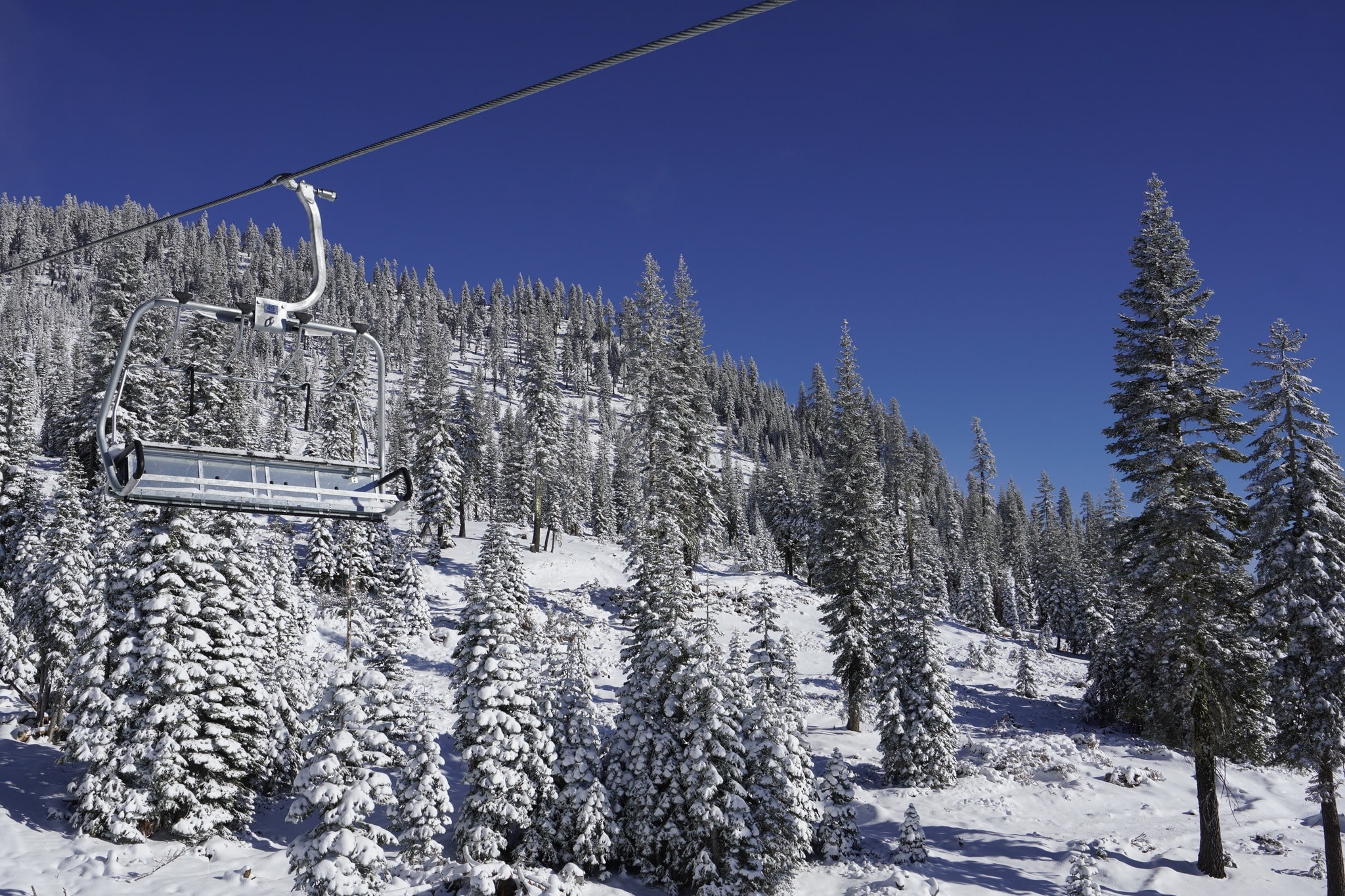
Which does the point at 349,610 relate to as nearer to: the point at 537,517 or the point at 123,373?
the point at 537,517

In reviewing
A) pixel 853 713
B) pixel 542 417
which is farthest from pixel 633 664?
pixel 542 417

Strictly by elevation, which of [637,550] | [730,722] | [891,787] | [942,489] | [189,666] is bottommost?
[891,787]

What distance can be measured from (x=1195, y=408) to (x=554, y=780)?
75.3 ft

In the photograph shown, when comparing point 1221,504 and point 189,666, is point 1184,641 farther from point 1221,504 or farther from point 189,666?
point 189,666

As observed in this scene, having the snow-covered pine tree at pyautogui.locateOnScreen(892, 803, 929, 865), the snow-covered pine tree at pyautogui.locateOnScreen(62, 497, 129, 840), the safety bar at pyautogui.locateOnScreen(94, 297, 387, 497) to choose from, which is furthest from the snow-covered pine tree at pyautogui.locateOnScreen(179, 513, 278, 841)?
the snow-covered pine tree at pyautogui.locateOnScreen(892, 803, 929, 865)

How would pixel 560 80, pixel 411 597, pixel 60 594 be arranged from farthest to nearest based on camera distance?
pixel 411 597 < pixel 60 594 < pixel 560 80

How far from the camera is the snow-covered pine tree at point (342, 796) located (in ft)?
51.9

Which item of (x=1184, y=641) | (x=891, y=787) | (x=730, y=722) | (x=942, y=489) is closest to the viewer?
(x=1184, y=641)

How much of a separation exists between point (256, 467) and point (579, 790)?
19.6 metres

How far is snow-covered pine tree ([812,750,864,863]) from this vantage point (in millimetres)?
25797

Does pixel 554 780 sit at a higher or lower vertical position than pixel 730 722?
lower

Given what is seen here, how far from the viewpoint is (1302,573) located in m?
19.8

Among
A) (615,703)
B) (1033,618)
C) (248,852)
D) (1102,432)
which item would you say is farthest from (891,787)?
(1033,618)

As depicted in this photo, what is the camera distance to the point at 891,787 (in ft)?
104
